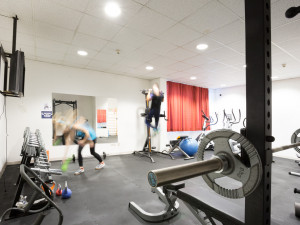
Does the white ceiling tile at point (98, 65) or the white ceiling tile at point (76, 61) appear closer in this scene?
the white ceiling tile at point (76, 61)

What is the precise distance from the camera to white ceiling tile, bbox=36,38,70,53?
3.32 metres

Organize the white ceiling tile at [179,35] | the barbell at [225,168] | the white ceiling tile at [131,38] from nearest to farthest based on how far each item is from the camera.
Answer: the barbell at [225,168], the white ceiling tile at [179,35], the white ceiling tile at [131,38]

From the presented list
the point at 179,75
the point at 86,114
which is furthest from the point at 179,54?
the point at 86,114

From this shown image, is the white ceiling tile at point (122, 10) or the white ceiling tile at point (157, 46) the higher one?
the white ceiling tile at point (122, 10)

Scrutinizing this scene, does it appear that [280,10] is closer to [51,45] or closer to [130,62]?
[130,62]

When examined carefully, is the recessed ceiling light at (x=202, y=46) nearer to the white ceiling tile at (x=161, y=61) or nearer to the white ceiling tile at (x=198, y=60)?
the white ceiling tile at (x=198, y=60)

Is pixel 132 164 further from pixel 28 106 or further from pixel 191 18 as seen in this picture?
pixel 191 18

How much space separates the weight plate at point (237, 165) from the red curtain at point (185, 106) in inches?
235

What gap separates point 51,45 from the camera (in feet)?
11.5

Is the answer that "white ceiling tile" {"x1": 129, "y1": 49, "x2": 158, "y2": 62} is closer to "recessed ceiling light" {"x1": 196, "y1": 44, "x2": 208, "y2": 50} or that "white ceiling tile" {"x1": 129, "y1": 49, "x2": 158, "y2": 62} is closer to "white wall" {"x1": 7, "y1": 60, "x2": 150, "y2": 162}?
"recessed ceiling light" {"x1": 196, "y1": 44, "x2": 208, "y2": 50}

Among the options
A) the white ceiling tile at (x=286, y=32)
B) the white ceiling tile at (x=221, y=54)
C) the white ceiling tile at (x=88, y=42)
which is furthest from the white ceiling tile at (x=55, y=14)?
the white ceiling tile at (x=286, y=32)

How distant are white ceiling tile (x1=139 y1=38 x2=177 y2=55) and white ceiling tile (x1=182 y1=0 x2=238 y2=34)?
29.0 inches

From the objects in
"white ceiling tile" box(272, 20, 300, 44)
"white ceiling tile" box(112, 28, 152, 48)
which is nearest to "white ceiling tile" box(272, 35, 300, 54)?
"white ceiling tile" box(272, 20, 300, 44)

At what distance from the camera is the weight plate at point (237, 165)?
1.44ft
